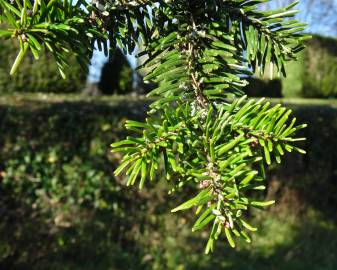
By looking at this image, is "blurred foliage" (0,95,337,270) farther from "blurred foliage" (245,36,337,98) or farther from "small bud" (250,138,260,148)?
"blurred foliage" (245,36,337,98)

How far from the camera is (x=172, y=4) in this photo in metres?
0.98

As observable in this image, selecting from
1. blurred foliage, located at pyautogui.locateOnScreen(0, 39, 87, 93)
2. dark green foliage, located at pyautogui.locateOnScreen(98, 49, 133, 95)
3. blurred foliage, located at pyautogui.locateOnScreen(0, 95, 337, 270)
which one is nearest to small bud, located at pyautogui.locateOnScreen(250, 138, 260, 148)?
blurred foliage, located at pyautogui.locateOnScreen(0, 95, 337, 270)

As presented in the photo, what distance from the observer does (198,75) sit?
3.00 feet

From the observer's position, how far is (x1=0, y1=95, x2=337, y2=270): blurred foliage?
520cm

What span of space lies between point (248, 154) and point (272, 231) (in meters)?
5.89

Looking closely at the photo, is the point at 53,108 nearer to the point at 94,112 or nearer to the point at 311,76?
the point at 94,112

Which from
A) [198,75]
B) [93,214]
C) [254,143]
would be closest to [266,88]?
[93,214]

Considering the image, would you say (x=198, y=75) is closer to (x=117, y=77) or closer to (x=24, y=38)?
(x=24, y=38)

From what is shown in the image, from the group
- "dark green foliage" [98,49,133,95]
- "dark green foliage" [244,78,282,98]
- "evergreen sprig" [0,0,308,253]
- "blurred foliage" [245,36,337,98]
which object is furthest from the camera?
"blurred foliage" [245,36,337,98]

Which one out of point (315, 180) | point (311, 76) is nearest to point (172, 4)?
point (315, 180)

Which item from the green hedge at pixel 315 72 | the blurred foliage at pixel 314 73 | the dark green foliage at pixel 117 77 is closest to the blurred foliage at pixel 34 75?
the dark green foliage at pixel 117 77

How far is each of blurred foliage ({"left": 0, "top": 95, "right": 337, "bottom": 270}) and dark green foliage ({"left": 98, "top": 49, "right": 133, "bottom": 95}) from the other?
2.81 meters

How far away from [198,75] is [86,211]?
15.6 feet

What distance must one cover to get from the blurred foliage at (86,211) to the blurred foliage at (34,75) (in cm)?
127
